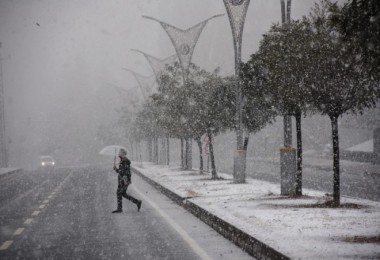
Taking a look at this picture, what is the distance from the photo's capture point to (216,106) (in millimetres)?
29000

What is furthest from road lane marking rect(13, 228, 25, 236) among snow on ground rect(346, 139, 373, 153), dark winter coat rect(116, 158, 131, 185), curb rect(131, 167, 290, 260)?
snow on ground rect(346, 139, 373, 153)

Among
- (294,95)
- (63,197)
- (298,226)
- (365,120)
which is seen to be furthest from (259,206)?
(365,120)

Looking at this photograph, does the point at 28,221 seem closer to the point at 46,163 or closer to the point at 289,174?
the point at 289,174

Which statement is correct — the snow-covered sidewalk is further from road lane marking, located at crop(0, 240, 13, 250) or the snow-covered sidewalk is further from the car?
the car

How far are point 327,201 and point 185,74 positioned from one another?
18575 millimetres

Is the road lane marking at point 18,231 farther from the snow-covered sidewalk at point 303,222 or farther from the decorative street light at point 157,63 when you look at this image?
the decorative street light at point 157,63

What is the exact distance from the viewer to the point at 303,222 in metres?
11.5

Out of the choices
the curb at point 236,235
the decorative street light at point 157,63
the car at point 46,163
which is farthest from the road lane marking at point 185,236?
the car at point 46,163

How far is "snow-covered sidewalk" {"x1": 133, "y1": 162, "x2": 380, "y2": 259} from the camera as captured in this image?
27.8ft

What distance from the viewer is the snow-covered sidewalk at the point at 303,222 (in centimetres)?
846

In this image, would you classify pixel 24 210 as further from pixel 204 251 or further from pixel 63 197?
pixel 204 251

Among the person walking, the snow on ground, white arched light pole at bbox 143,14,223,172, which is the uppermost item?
white arched light pole at bbox 143,14,223,172

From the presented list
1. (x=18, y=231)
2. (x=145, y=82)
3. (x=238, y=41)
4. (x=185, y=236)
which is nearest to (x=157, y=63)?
(x=145, y=82)

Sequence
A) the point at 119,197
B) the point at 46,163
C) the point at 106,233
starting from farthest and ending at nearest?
the point at 46,163
the point at 119,197
the point at 106,233
